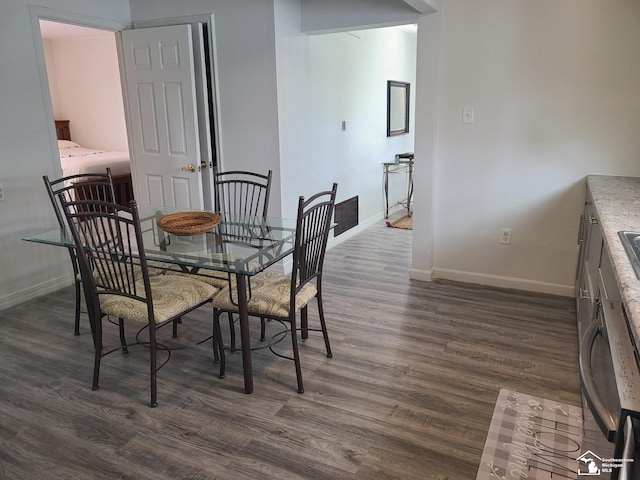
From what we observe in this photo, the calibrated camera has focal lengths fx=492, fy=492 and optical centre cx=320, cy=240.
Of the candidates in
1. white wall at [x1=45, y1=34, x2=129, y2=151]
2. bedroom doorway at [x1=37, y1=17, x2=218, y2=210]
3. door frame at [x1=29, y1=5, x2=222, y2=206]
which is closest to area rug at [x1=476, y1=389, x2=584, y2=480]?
door frame at [x1=29, y1=5, x2=222, y2=206]

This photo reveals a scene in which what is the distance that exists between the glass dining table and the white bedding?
3576 millimetres

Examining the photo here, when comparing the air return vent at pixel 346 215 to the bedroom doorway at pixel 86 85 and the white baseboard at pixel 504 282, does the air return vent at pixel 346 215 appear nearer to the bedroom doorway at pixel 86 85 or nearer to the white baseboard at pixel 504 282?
the white baseboard at pixel 504 282

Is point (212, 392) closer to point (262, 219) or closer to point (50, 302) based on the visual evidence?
point (262, 219)

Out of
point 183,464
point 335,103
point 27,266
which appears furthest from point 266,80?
point 183,464

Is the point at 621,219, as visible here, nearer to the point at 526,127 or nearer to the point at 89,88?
the point at 526,127

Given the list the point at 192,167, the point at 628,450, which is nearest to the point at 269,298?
the point at 628,450

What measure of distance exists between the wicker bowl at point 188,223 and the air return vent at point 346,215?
7.51 feet

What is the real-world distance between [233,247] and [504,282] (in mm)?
2263

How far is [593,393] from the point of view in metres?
1.23

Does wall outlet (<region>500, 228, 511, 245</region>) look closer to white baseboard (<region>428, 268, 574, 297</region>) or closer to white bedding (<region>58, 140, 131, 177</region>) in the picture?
white baseboard (<region>428, 268, 574, 297</region>)

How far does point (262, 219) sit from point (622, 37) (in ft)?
8.30

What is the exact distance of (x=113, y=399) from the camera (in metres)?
2.40

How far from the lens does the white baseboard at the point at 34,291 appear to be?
3584 millimetres

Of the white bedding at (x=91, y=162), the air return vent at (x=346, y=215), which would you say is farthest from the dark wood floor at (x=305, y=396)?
the white bedding at (x=91, y=162)
